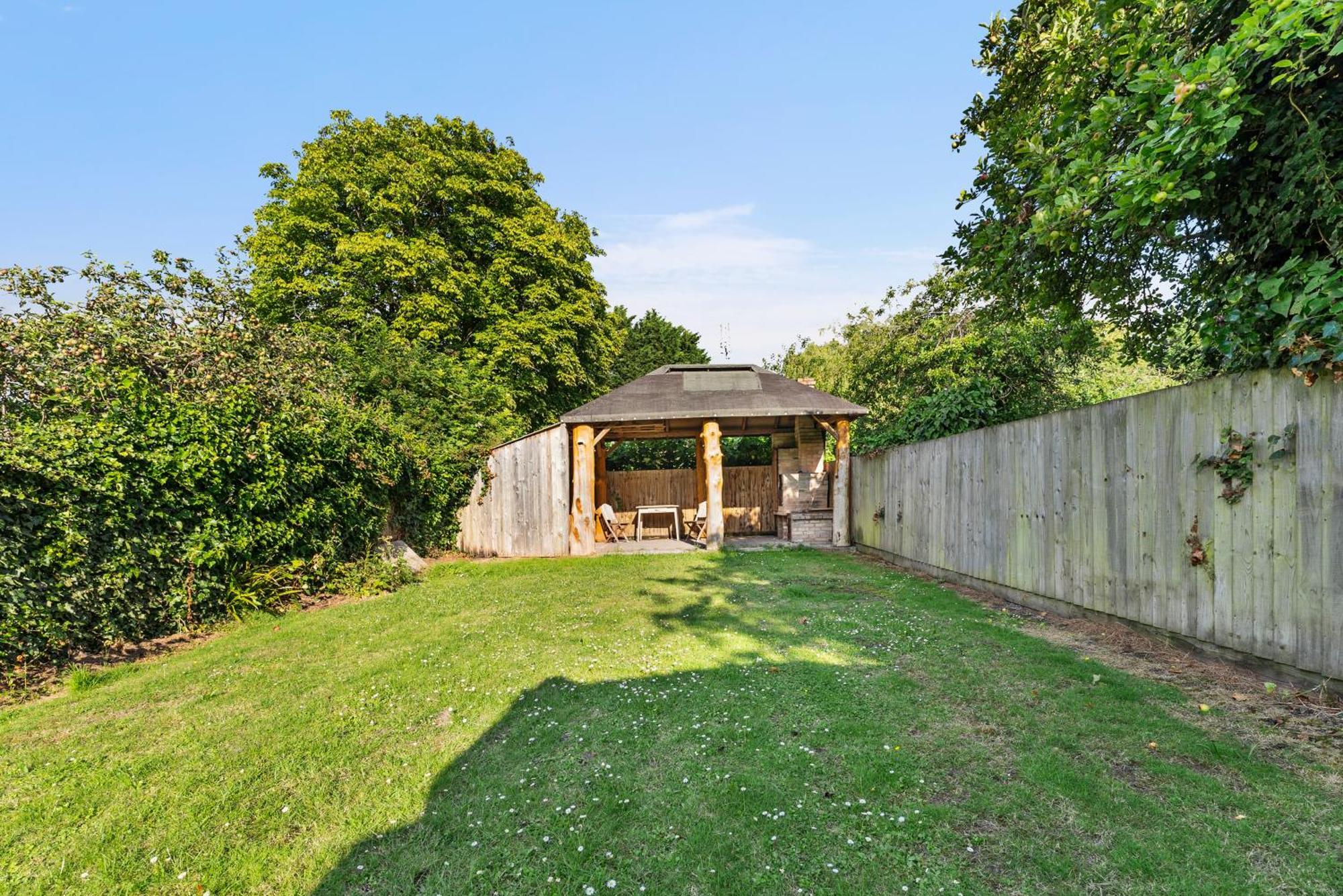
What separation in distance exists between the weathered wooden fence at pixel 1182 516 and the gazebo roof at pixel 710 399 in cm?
459

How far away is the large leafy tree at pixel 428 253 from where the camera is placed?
51.3 feet

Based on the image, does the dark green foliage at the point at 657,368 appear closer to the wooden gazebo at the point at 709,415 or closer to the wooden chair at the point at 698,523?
the wooden chair at the point at 698,523

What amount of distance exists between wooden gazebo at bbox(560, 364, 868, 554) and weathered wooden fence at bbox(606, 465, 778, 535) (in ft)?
6.85

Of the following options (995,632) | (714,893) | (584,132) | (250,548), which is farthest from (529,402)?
(714,893)

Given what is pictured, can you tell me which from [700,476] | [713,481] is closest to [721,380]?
[713,481]

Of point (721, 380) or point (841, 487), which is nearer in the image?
point (841, 487)

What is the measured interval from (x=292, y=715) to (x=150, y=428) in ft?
10.8

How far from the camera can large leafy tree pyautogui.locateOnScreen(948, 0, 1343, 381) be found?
2949 mm

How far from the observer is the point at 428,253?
15953 mm

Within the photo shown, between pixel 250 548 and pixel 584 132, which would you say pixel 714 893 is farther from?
pixel 584 132

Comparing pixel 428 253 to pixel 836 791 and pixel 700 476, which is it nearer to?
pixel 700 476

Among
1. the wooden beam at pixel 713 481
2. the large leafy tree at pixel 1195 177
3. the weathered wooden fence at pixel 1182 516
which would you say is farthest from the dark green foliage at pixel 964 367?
the wooden beam at pixel 713 481

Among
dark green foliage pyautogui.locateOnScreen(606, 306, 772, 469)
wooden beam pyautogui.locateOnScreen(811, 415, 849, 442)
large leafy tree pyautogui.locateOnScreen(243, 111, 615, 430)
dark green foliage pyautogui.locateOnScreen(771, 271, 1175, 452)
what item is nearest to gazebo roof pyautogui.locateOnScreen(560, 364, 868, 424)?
wooden beam pyautogui.locateOnScreen(811, 415, 849, 442)

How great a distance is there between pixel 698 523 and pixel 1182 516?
10.5m
